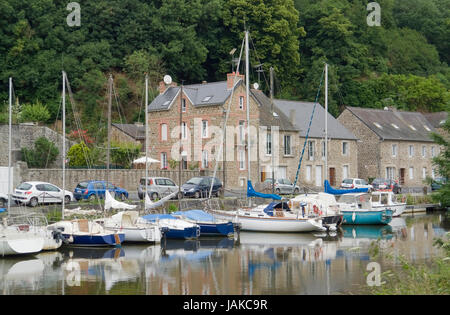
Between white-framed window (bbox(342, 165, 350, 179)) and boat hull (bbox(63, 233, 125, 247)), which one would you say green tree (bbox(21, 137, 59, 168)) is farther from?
white-framed window (bbox(342, 165, 350, 179))

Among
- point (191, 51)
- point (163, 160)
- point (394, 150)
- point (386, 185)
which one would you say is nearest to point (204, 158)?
point (163, 160)

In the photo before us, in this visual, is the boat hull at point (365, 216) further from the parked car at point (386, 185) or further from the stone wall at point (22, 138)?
the stone wall at point (22, 138)

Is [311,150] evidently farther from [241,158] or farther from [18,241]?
[18,241]

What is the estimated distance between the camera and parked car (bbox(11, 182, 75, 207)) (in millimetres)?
34719

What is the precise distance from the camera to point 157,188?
132 feet

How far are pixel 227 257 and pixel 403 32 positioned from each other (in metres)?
81.3

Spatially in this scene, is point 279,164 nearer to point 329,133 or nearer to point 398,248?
point 329,133

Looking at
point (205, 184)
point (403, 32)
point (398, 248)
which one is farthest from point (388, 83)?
point (398, 248)

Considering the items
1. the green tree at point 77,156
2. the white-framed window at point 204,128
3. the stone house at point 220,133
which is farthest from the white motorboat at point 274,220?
the white-framed window at point 204,128

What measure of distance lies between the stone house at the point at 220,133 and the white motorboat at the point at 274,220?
45.3 feet

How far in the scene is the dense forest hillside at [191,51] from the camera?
6419 cm

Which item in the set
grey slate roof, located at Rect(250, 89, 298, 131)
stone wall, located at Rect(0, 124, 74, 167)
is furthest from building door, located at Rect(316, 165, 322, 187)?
stone wall, located at Rect(0, 124, 74, 167)
